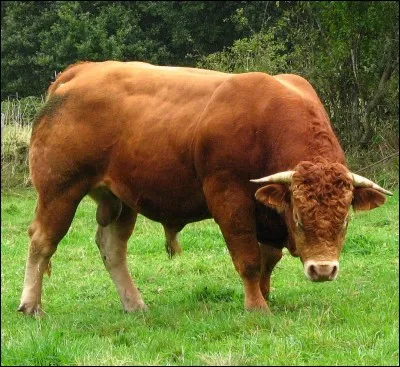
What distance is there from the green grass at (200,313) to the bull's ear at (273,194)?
0.91 meters

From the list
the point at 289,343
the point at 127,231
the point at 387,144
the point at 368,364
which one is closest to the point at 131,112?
the point at 127,231

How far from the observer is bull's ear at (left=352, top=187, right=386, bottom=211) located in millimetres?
6680

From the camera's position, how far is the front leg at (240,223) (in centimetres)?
693

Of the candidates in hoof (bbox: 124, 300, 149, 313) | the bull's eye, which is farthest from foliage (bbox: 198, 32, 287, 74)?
the bull's eye

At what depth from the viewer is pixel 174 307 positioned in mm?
7344

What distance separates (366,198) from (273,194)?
0.80m

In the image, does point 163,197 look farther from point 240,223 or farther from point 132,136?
point 240,223

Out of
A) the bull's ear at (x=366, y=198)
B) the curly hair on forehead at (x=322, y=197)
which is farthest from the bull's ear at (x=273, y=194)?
the bull's ear at (x=366, y=198)

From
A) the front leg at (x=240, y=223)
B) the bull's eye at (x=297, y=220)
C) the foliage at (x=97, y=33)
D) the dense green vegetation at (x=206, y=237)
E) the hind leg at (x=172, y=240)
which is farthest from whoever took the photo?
the foliage at (x=97, y=33)

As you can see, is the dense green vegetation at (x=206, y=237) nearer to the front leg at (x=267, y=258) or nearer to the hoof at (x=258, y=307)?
the hoof at (x=258, y=307)

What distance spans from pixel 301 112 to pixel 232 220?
1096 millimetres

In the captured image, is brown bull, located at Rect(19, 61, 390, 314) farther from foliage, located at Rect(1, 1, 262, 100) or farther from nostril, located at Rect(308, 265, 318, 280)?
foliage, located at Rect(1, 1, 262, 100)

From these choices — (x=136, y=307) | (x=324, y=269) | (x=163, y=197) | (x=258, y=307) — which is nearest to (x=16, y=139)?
(x=136, y=307)

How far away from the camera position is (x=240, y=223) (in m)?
6.96
